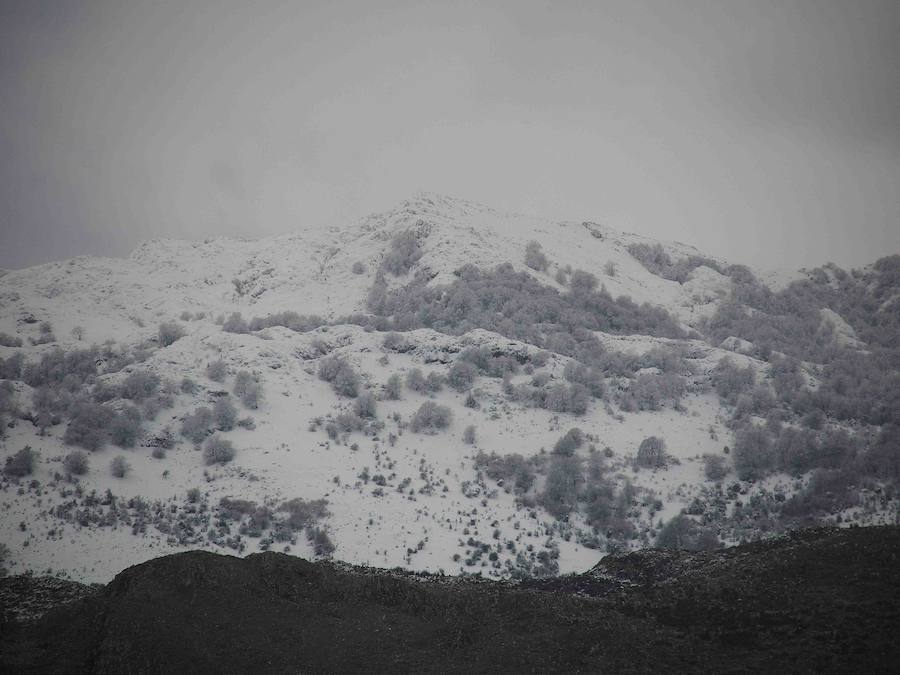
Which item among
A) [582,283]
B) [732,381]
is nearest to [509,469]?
[732,381]

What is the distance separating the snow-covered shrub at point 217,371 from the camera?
56.5 metres

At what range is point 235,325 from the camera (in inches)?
3142

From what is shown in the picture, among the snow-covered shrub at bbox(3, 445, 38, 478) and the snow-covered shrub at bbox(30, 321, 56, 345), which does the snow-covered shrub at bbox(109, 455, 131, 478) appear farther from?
the snow-covered shrub at bbox(30, 321, 56, 345)

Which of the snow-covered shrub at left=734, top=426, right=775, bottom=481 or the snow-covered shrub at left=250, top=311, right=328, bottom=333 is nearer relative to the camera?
the snow-covered shrub at left=734, top=426, right=775, bottom=481

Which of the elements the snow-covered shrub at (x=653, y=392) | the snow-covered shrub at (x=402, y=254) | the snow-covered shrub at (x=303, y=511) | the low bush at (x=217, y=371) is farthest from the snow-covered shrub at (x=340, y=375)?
the snow-covered shrub at (x=402, y=254)

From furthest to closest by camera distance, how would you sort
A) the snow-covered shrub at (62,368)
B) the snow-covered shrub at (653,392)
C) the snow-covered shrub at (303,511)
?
the snow-covered shrub at (653,392) < the snow-covered shrub at (62,368) < the snow-covered shrub at (303,511)

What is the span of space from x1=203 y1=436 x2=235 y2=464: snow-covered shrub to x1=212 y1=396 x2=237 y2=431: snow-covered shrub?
11.9ft

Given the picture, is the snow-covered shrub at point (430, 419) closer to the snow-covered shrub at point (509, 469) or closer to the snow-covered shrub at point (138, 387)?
the snow-covered shrub at point (509, 469)

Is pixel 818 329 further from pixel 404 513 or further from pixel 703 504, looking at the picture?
pixel 404 513

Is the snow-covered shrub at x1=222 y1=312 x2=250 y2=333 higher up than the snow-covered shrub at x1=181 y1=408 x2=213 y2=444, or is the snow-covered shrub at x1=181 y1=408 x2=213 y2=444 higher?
the snow-covered shrub at x1=222 y1=312 x2=250 y2=333

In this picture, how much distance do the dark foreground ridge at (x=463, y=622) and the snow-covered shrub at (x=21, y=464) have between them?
790 inches

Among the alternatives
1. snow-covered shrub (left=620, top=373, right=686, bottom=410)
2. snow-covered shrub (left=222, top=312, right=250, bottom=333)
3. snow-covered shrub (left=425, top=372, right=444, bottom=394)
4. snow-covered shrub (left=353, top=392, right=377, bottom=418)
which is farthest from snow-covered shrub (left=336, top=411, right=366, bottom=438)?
snow-covered shrub (left=222, top=312, right=250, bottom=333)

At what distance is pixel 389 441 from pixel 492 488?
450 inches

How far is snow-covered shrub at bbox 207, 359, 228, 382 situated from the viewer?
5648 centimetres
